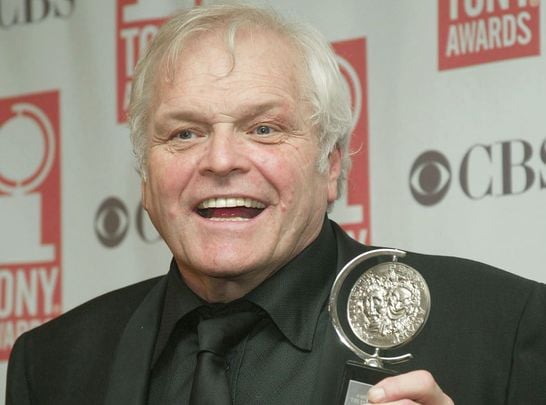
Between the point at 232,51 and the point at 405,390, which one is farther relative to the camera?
the point at 232,51

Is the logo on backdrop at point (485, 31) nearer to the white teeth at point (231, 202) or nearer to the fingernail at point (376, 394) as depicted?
the white teeth at point (231, 202)

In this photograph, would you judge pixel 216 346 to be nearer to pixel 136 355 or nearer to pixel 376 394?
pixel 136 355

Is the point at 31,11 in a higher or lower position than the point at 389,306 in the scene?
higher

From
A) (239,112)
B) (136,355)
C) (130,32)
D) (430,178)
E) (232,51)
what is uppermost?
(130,32)

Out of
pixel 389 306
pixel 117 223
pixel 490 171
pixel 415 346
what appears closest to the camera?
pixel 389 306

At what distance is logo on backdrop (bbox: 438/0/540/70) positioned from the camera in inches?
104

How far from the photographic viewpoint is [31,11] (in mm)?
3371

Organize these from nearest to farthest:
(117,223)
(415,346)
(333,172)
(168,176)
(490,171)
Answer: (415,346)
(168,176)
(333,172)
(490,171)
(117,223)

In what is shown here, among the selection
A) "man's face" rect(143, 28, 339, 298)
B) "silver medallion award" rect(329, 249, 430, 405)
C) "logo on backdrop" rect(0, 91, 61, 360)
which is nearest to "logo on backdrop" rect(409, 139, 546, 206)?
"man's face" rect(143, 28, 339, 298)

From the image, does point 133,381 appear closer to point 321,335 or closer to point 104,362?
point 104,362

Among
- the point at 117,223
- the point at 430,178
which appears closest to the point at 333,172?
the point at 430,178

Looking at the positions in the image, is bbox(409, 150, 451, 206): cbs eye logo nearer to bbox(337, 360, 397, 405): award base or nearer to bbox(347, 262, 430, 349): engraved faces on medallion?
bbox(347, 262, 430, 349): engraved faces on medallion

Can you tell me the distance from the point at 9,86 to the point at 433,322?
1650 millimetres

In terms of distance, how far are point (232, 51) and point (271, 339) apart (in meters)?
0.54
